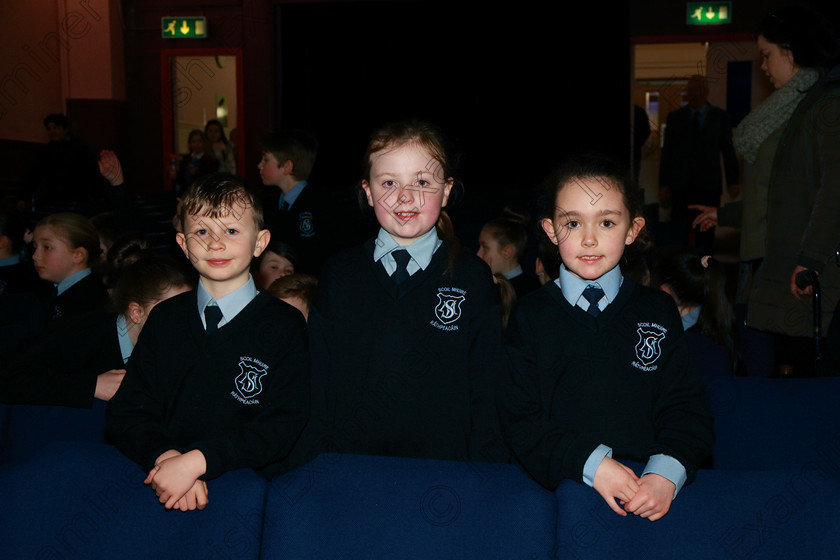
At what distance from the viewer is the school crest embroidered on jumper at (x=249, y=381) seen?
167cm

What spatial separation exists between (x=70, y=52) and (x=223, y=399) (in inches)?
366

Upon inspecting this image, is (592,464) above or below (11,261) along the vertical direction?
below

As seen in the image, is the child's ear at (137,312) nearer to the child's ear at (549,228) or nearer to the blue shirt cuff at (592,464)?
the child's ear at (549,228)

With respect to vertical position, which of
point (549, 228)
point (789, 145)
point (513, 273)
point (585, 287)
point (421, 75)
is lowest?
point (513, 273)

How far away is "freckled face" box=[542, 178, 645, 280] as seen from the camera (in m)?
1.67

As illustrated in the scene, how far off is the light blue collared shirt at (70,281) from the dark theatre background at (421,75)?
634 cm

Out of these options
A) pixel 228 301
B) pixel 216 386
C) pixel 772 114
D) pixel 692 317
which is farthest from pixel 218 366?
pixel 772 114

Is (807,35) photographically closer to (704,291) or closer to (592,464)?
(704,291)

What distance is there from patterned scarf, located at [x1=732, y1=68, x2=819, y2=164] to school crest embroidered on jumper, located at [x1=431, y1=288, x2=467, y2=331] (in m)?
1.76

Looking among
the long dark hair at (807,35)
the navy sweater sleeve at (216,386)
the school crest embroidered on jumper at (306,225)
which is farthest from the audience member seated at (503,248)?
the navy sweater sleeve at (216,386)

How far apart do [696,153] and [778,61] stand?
3.96 m

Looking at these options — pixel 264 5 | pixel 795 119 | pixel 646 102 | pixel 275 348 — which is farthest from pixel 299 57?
pixel 275 348

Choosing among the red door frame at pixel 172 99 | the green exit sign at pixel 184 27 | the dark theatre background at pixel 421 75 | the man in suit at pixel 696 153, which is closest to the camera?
the man in suit at pixel 696 153

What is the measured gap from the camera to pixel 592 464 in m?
1.47
